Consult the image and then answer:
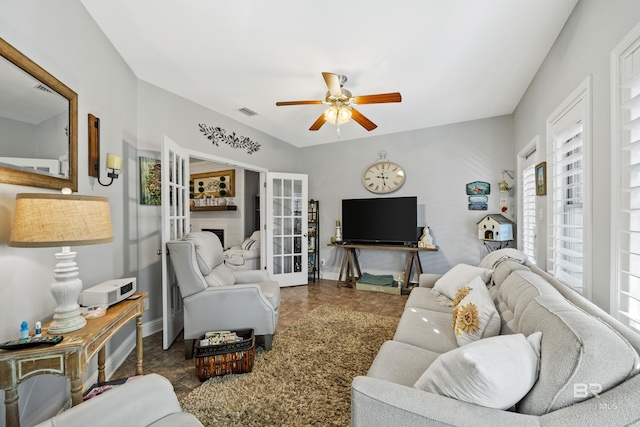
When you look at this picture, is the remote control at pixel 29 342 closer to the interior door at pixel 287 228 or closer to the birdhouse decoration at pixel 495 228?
the interior door at pixel 287 228

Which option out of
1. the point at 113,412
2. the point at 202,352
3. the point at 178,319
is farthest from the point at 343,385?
the point at 178,319

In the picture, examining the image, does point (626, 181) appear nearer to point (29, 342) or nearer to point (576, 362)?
point (576, 362)

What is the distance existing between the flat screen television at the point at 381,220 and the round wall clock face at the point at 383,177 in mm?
266

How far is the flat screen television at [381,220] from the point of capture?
4.04 m

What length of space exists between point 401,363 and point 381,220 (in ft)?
9.89

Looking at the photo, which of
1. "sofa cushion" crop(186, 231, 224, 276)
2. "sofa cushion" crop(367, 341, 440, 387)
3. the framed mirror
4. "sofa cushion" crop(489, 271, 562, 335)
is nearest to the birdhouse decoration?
"sofa cushion" crop(489, 271, 562, 335)

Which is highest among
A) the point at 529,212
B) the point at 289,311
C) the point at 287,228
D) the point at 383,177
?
the point at 383,177

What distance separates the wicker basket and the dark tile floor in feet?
0.44

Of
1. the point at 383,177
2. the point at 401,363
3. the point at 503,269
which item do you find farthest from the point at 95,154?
the point at 383,177

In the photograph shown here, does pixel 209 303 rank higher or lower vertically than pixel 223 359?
higher

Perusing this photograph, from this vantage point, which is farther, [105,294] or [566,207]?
[566,207]

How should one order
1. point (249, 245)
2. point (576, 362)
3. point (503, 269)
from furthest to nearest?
point (249, 245) < point (503, 269) < point (576, 362)

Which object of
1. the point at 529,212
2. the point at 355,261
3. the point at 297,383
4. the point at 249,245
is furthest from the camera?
the point at 249,245

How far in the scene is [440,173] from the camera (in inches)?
160
